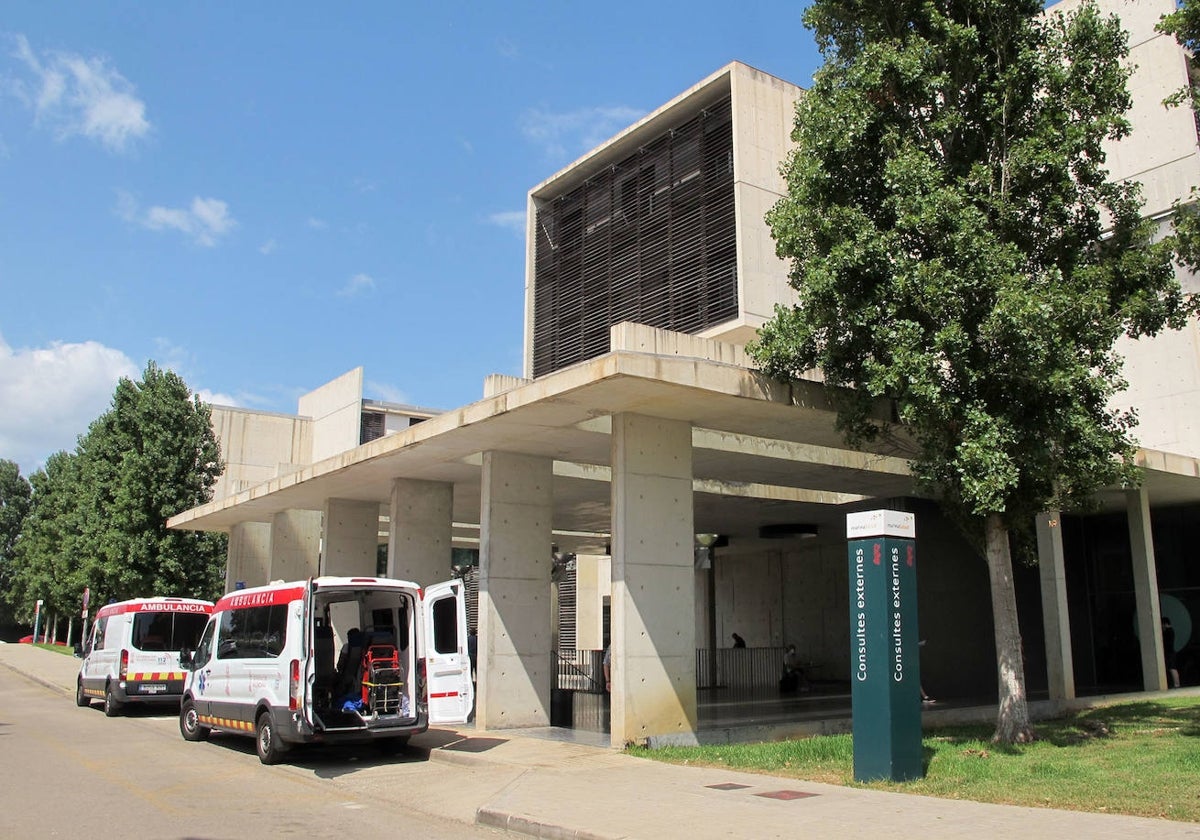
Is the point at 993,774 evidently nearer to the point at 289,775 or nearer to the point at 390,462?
the point at 289,775

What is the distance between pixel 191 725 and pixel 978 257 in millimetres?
13749

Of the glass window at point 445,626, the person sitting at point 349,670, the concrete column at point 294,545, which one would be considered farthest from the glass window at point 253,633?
the concrete column at point 294,545

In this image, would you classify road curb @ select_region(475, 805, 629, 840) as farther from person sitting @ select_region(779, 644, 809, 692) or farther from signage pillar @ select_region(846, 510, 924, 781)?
person sitting @ select_region(779, 644, 809, 692)

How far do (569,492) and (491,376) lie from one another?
7380 mm

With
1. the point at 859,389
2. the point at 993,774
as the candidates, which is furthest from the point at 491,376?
the point at 993,774

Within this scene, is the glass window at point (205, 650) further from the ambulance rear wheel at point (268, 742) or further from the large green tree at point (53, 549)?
the large green tree at point (53, 549)

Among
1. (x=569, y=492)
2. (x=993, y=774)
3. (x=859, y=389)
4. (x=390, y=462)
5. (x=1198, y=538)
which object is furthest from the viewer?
(x=1198, y=538)

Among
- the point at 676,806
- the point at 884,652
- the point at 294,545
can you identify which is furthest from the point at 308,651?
the point at 294,545

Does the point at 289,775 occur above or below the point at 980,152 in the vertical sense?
below

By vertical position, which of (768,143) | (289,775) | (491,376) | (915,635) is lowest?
(289,775)

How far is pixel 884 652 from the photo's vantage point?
33.5ft

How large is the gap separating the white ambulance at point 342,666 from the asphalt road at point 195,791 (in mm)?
548

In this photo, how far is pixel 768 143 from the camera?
86.4 feet

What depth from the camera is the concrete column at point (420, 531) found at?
798 inches
